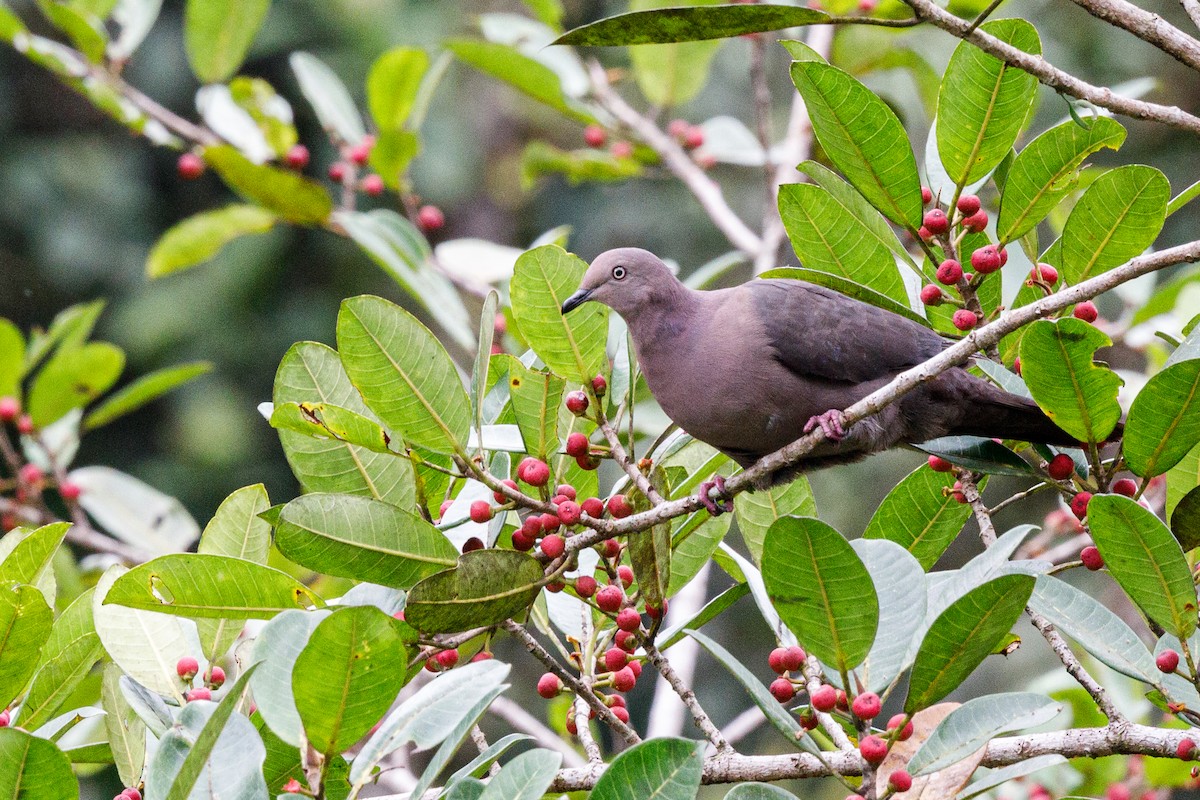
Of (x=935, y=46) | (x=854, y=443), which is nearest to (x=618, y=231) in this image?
(x=935, y=46)

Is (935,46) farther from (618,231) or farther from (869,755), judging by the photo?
(869,755)

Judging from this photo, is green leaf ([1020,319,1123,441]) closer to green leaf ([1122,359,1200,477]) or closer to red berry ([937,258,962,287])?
green leaf ([1122,359,1200,477])

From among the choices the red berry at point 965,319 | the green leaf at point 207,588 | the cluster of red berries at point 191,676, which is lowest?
the cluster of red berries at point 191,676

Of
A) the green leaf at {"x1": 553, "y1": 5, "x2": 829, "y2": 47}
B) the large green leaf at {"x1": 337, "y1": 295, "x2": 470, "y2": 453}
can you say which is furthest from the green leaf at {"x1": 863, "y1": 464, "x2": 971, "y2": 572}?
the green leaf at {"x1": 553, "y1": 5, "x2": 829, "y2": 47}

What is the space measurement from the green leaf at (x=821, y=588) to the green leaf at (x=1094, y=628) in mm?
428

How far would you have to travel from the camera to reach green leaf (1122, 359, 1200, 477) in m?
2.17

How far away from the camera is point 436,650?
94.4 inches

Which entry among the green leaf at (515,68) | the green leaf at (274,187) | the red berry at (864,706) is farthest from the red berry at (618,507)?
the green leaf at (515,68)

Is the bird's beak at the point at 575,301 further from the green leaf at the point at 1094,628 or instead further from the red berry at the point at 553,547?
the green leaf at the point at 1094,628

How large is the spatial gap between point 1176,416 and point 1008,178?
0.72 meters

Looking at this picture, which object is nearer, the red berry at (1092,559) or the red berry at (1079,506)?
the red berry at (1092,559)

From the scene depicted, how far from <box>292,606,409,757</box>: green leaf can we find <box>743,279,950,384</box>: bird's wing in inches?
66.2

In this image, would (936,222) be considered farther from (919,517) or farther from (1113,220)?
(919,517)

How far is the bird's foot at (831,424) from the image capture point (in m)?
2.59
